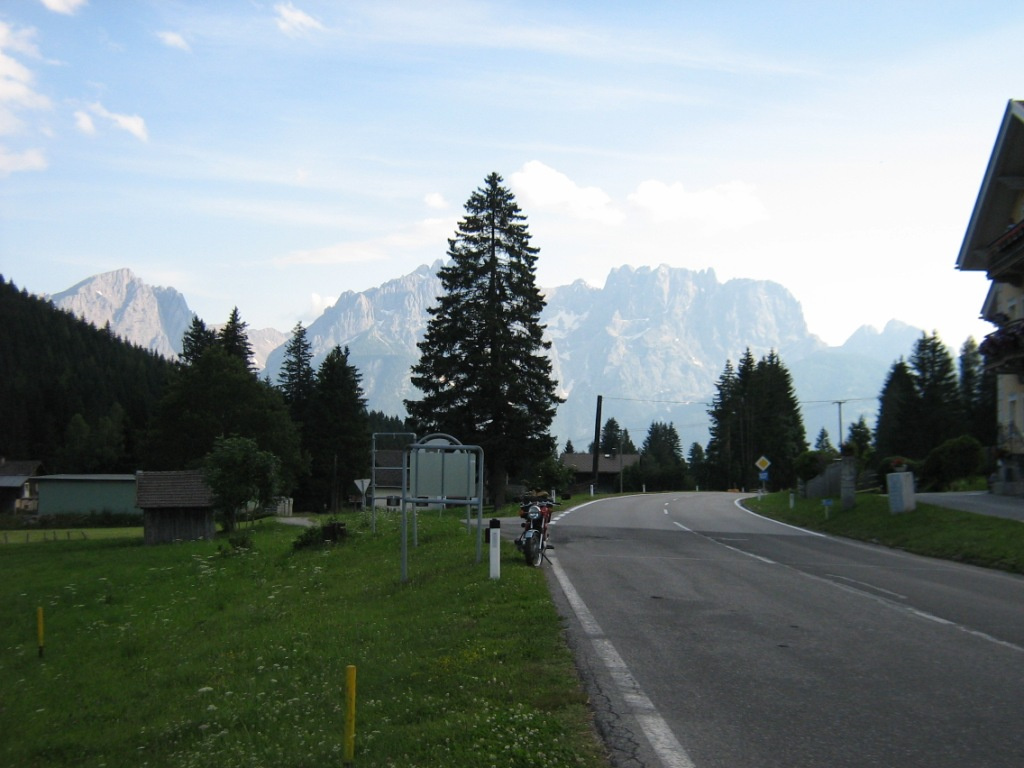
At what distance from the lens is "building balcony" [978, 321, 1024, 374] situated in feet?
93.8

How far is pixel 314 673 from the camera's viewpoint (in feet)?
30.6

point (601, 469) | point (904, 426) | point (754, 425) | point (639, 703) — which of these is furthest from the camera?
point (601, 469)

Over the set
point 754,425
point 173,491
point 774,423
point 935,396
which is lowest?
point 173,491

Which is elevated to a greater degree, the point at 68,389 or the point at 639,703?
the point at 68,389

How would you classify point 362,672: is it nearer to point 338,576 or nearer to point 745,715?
point 745,715

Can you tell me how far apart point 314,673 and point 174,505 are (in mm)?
47471

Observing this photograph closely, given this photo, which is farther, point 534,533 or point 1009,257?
point 1009,257

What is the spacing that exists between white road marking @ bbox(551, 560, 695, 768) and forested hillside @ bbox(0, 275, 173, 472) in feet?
285

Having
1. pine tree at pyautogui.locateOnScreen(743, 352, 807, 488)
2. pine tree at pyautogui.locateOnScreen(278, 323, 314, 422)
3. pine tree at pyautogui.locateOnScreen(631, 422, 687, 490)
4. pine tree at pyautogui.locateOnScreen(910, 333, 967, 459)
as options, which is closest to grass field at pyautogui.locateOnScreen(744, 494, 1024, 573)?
pine tree at pyautogui.locateOnScreen(910, 333, 967, 459)

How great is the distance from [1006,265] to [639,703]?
2923 centimetres

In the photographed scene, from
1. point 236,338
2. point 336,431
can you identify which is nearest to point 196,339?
point 236,338

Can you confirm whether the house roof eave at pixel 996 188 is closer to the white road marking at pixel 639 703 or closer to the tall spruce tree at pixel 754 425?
the white road marking at pixel 639 703

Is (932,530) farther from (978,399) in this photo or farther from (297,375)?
(297,375)

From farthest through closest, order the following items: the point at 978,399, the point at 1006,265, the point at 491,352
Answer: the point at 978,399 → the point at 491,352 → the point at 1006,265
